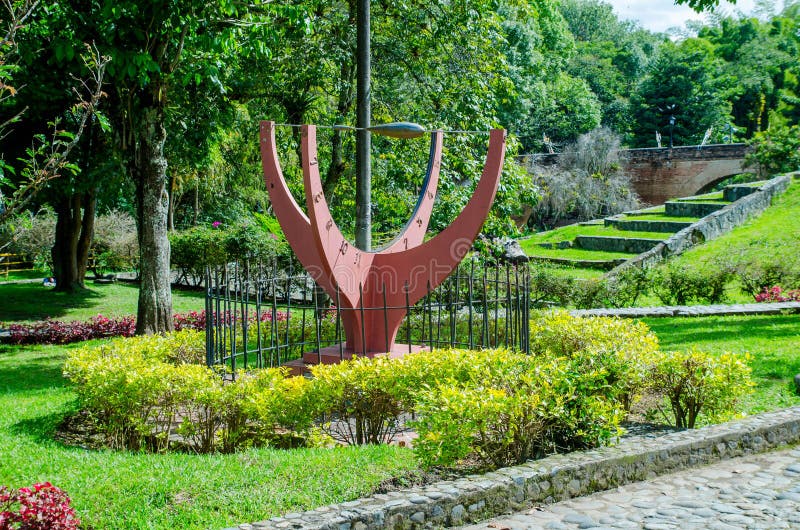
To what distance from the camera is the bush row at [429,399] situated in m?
5.28

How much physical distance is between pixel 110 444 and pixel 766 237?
734 inches

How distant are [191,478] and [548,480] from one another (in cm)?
229

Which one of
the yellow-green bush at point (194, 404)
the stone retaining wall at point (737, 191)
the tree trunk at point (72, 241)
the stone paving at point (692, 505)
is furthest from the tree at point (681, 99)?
the yellow-green bush at point (194, 404)

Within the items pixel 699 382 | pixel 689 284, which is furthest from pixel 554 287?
pixel 699 382

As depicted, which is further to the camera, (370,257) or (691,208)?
(691,208)

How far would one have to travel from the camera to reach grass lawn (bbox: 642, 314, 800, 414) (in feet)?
25.2

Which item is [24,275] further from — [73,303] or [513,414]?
[513,414]

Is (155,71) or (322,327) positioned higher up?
(155,71)

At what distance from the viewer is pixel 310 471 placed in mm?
4789

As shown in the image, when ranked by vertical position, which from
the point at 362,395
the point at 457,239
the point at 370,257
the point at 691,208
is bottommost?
the point at 362,395

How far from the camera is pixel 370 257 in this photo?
7988mm

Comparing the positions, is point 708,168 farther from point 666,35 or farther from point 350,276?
point 666,35

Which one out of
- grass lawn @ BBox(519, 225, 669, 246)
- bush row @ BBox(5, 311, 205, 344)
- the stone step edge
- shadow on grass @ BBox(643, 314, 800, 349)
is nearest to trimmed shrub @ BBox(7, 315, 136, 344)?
bush row @ BBox(5, 311, 205, 344)

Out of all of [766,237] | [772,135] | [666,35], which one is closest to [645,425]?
[766,237]
